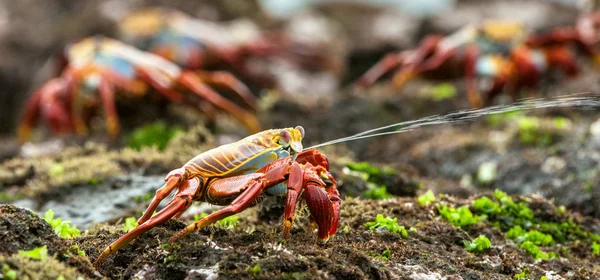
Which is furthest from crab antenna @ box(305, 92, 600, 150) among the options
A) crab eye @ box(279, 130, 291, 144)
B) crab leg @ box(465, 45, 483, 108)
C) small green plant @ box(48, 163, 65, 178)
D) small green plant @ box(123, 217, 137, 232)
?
crab leg @ box(465, 45, 483, 108)

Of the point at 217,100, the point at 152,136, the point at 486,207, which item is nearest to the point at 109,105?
the point at 152,136

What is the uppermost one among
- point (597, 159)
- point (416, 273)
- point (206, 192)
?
point (206, 192)

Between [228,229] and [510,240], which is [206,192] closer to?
[228,229]

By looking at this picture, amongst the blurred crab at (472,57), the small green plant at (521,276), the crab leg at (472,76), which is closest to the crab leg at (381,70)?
the blurred crab at (472,57)

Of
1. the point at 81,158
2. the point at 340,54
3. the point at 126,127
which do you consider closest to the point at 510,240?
the point at 81,158

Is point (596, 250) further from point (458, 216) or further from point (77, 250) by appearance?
point (77, 250)
